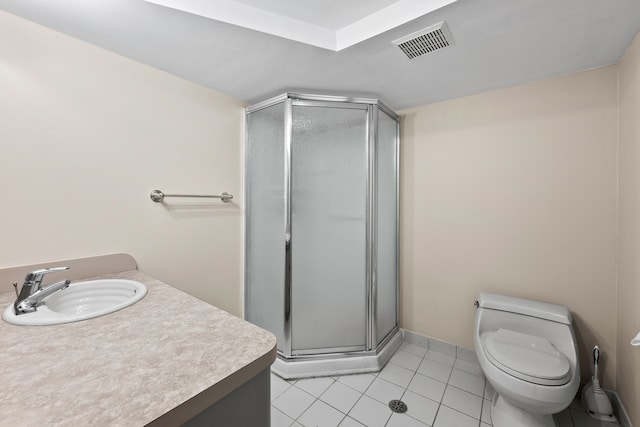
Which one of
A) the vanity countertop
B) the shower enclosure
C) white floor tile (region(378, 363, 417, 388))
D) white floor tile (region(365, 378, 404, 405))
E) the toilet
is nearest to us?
the vanity countertop

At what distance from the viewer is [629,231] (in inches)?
55.3

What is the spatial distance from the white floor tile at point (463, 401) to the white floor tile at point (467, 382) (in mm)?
Result: 43

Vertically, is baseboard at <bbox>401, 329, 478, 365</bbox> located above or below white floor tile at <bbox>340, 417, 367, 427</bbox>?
above

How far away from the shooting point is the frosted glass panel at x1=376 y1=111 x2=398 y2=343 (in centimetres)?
211

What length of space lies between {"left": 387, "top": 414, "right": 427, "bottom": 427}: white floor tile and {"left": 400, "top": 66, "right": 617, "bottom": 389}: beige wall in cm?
85

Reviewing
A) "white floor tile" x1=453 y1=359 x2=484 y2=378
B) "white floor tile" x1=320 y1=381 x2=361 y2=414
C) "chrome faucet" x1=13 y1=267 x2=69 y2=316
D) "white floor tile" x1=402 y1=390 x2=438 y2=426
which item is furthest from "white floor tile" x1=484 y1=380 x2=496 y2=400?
"chrome faucet" x1=13 y1=267 x2=69 y2=316

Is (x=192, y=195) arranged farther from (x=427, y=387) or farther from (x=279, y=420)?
(x=427, y=387)

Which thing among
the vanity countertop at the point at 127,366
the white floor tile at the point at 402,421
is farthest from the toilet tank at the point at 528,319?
the vanity countertop at the point at 127,366

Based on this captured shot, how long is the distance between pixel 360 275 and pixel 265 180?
3.50ft

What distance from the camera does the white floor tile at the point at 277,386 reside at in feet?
5.57

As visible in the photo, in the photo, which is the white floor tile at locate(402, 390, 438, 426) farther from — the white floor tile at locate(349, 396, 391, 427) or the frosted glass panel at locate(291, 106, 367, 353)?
the frosted glass panel at locate(291, 106, 367, 353)

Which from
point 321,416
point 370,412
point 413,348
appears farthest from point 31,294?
point 413,348

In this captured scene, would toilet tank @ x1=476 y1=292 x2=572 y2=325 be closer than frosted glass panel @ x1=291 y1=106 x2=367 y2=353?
Yes

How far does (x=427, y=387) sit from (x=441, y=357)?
43cm
